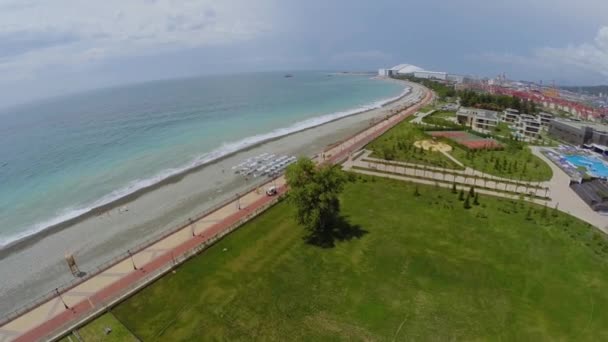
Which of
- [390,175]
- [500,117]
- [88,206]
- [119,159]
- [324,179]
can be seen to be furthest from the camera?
[500,117]

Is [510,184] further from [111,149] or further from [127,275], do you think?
[111,149]

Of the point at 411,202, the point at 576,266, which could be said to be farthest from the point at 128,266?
the point at 576,266

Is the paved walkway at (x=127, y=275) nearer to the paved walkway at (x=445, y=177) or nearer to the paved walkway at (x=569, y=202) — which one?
the paved walkway at (x=445, y=177)

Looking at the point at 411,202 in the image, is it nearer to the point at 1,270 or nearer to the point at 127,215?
the point at 127,215

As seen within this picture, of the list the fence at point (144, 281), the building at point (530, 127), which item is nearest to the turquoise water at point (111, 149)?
the fence at point (144, 281)

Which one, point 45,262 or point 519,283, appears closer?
point 519,283
